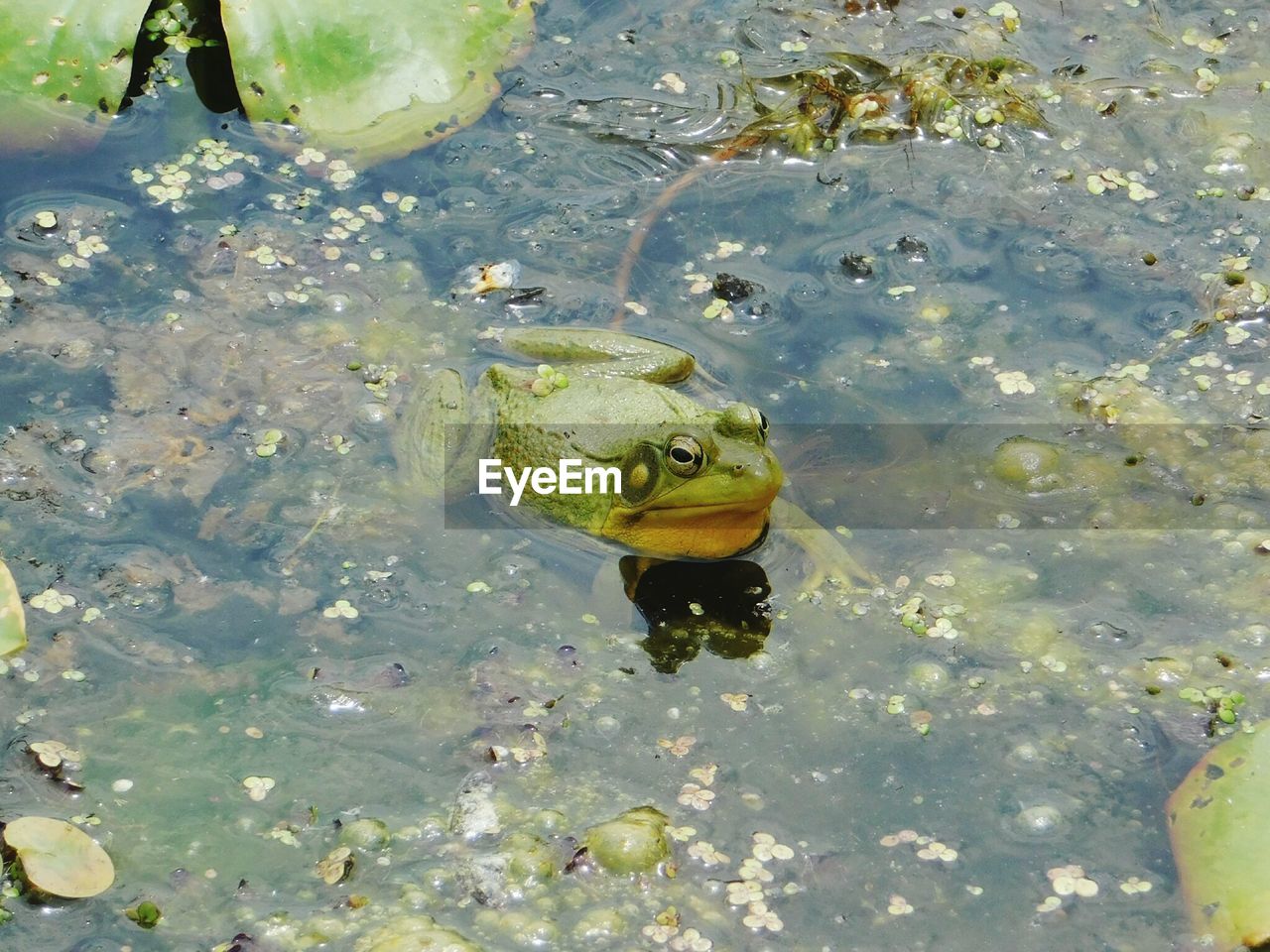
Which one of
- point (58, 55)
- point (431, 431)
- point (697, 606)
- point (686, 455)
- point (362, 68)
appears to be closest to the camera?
point (686, 455)

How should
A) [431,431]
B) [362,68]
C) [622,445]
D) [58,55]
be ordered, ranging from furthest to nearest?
[362,68] → [58,55] → [431,431] → [622,445]

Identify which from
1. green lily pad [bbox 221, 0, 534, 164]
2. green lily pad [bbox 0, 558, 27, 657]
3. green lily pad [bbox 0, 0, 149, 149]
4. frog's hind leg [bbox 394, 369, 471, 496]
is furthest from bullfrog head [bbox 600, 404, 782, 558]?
green lily pad [bbox 0, 0, 149, 149]

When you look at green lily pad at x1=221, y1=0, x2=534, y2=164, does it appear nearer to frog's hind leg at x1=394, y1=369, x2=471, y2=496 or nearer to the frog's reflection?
frog's hind leg at x1=394, y1=369, x2=471, y2=496

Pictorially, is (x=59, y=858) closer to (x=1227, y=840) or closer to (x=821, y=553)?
Answer: (x=821, y=553)

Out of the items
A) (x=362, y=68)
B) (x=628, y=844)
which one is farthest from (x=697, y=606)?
Answer: (x=362, y=68)

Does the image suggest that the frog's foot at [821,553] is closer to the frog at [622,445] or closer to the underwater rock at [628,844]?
the frog at [622,445]

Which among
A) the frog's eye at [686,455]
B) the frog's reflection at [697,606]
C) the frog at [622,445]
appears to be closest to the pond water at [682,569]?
the frog's reflection at [697,606]
